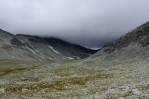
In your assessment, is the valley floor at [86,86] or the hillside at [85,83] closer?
the valley floor at [86,86]

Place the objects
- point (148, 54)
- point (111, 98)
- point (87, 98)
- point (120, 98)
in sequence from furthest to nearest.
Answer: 1. point (148, 54)
2. point (87, 98)
3. point (111, 98)
4. point (120, 98)

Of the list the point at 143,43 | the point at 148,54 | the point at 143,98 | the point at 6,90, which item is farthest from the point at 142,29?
the point at 143,98

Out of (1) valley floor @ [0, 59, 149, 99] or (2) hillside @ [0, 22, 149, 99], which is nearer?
(1) valley floor @ [0, 59, 149, 99]

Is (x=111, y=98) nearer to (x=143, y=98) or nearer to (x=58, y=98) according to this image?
(x=143, y=98)

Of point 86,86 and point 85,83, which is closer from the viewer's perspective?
point 86,86

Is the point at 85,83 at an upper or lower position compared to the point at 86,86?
upper

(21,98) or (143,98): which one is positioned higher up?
(143,98)

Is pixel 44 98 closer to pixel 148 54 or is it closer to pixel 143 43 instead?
pixel 148 54

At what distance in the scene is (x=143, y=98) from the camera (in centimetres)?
1529

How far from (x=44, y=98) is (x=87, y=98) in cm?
622

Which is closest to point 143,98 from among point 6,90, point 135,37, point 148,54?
point 6,90

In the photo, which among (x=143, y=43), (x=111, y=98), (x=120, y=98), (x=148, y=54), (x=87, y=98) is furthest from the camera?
(x=143, y=43)

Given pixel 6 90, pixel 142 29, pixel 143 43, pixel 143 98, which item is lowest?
pixel 6 90

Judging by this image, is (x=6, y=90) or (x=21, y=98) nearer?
(x=21, y=98)
